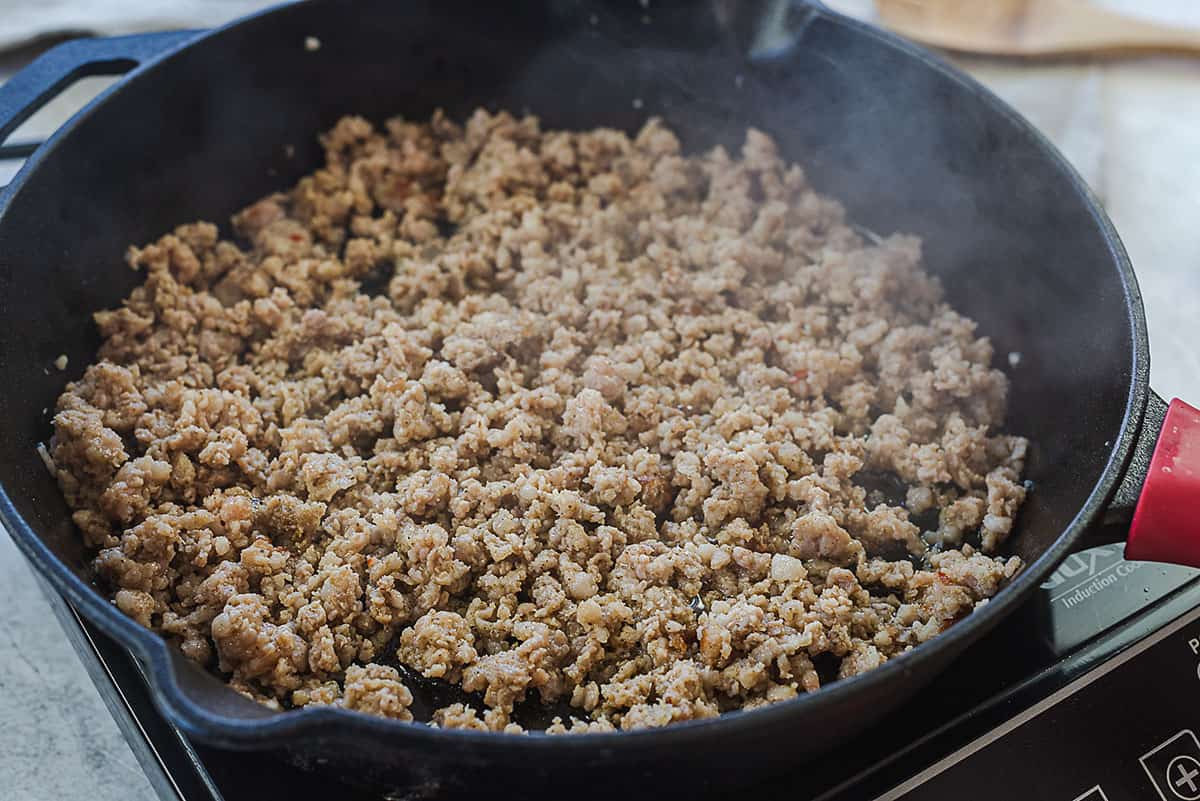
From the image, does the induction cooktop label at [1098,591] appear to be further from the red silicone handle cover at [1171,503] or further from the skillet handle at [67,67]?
the skillet handle at [67,67]

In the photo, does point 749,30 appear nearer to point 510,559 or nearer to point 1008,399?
point 1008,399

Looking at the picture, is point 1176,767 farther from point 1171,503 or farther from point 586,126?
point 586,126

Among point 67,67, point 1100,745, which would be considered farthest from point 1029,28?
point 67,67

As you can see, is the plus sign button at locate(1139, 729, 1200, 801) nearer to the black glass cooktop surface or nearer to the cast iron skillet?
the black glass cooktop surface

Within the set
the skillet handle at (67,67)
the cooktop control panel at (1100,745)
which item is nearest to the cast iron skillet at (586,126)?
the skillet handle at (67,67)

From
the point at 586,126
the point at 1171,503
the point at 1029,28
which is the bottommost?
the point at 1171,503

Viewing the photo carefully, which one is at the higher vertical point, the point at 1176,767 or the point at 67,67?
the point at 67,67

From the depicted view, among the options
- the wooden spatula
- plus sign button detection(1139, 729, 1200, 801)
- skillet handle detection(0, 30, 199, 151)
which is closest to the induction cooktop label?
plus sign button detection(1139, 729, 1200, 801)
